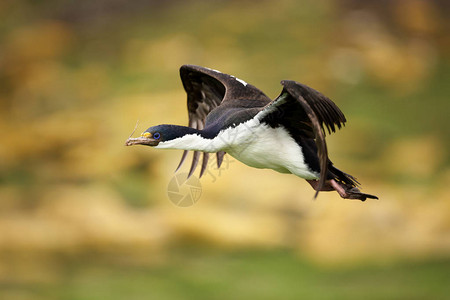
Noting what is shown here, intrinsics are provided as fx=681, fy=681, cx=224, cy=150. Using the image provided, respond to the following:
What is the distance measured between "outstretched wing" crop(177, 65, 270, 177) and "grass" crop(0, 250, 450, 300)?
573cm

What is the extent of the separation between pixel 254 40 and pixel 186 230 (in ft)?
12.1

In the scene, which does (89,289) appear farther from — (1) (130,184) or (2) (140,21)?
(2) (140,21)

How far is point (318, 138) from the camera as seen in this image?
2.89 metres

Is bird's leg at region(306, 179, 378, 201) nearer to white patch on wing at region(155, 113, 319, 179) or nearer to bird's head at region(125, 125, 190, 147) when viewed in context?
white patch on wing at region(155, 113, 319, 179)

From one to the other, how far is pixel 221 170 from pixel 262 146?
19.6 ft

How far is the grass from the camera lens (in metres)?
9.86

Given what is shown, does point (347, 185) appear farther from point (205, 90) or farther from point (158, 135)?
point (205, 90)

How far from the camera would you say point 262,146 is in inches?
133

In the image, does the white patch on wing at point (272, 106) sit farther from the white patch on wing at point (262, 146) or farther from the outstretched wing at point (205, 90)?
the outstretched wing at point (205, 90)

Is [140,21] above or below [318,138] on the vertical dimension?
above

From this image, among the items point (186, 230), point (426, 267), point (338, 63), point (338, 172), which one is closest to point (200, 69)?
point (338, 172)

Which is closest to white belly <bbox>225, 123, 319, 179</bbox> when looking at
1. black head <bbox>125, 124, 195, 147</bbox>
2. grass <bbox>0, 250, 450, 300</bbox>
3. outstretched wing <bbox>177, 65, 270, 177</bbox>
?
black head <bbox>125, 124, 195, 147</bbox>

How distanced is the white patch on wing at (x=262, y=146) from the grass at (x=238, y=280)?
21.7 ft

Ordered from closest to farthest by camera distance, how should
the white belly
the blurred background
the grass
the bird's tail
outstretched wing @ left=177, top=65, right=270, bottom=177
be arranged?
the bird's tail, the white belly, outstretched wing @ left=177, top=65, right=270, bottom=177, the grass, the blurred background
